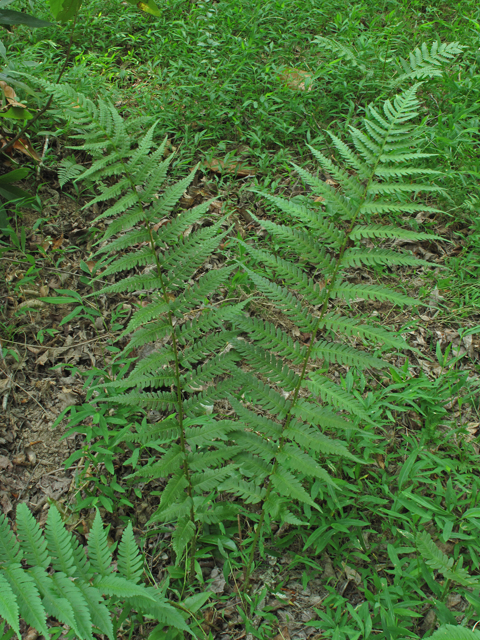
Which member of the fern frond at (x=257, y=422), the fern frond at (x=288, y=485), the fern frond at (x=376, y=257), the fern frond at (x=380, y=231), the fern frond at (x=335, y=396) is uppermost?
the fern frond at (x=380, y=231)

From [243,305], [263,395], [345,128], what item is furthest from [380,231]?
[345,128]

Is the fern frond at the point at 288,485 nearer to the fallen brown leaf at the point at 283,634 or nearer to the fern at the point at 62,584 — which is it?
the fern at the point at 62,584

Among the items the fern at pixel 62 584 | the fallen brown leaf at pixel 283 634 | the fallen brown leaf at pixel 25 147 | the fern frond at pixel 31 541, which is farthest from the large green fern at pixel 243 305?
the fallen brown leaf at pixel 25 147

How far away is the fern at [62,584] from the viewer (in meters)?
1.26

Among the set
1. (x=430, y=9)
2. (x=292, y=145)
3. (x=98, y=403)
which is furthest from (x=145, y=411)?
(x=430, y=9)

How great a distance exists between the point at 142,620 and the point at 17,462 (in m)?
1.11

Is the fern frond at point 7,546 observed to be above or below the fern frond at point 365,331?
below

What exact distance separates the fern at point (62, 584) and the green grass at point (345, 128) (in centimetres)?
63

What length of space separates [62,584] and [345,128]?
3511mm

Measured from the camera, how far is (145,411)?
8.80 feet

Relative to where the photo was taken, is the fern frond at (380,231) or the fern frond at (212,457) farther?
the fern frond at (212,457)

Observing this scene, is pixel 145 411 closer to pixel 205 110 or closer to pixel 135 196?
pixel 135 196

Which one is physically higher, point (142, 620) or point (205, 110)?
point (205, 110)

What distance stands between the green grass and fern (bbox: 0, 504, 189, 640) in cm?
63
